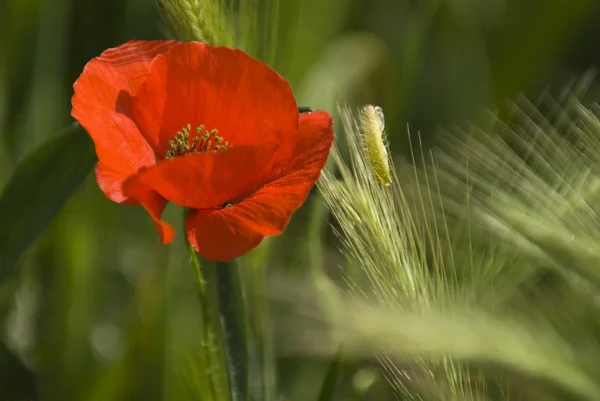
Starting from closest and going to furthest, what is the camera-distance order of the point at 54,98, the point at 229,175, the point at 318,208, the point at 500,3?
the point at 229,175 → the point at 318,208 → the point at 54,98 → the point at 500,3

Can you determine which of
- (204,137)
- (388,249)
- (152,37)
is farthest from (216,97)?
(152,37)

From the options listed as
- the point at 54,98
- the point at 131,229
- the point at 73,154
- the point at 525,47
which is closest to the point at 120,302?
the point at 131,229

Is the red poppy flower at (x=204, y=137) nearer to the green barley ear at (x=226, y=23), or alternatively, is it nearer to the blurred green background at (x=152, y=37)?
the green barley ear at (x=226, y=23)

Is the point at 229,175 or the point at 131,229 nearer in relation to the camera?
the point at 229,175

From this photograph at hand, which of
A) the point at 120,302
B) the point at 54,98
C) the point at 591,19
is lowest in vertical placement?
the point at 120,302

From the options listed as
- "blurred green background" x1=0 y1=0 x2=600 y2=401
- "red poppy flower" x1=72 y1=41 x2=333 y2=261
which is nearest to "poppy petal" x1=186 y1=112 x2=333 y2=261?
"red poppy flower" x1=72 y1=41 x2=333 y2=261

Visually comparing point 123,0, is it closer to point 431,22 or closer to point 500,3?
point 431,22

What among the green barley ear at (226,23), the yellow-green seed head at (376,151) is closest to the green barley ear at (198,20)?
the green barley ear at (226,23)
